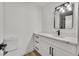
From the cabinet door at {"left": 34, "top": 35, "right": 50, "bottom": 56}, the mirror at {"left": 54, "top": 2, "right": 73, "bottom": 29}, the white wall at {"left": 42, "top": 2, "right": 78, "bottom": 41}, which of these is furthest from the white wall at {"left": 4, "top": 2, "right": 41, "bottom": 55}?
the mirror at {"left": 54, "top": 2, "right": 73, "bottom": 29}

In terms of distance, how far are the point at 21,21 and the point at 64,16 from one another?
1540 mm

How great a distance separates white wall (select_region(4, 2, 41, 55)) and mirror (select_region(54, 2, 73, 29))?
0.96 m

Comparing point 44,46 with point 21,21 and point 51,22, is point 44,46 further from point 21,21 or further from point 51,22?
point 21,21

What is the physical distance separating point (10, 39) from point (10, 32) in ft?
1.05

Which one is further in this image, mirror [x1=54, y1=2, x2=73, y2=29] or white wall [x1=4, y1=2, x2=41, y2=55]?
white wall [x1=4, y1=2, x2=41, y2=55]

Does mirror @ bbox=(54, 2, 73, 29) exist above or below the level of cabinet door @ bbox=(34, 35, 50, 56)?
above

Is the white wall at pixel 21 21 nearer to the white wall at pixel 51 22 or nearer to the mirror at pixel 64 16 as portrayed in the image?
the white wall at pixel 51 22

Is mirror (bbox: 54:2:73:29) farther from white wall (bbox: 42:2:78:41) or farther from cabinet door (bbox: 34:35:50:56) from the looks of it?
cabinet door (bbox: 34:35:50:56)

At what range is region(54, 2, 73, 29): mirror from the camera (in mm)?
1634

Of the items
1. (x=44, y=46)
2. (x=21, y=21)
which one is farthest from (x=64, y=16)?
(x=21, y=21)

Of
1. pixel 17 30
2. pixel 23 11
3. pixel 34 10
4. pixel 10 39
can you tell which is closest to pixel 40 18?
pixel 34 10

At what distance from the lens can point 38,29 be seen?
289cm

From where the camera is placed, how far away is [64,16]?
1816mm

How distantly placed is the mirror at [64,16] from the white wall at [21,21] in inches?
37.8
